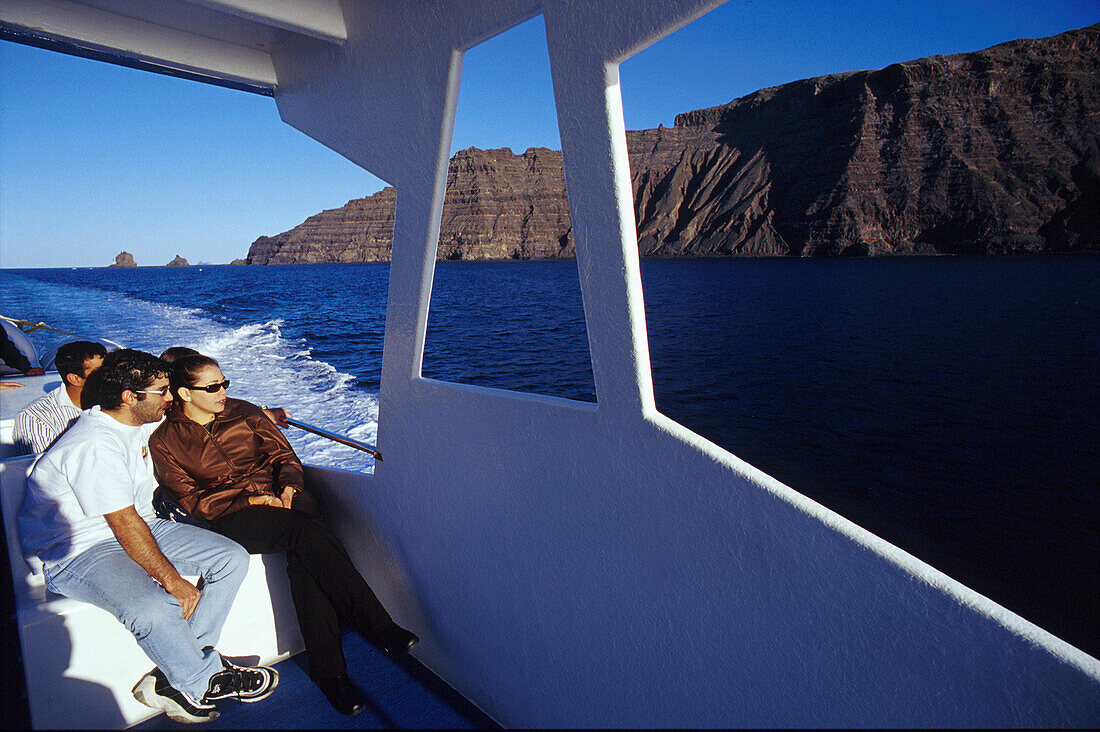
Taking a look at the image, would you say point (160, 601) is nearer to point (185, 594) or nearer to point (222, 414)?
point (185, 594)

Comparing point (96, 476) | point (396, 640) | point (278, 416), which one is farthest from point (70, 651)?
point (278, 416)

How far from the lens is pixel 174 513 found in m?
2.20

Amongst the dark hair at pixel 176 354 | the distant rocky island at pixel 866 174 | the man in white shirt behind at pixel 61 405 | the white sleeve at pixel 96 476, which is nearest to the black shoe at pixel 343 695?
the white sleeve at pixel 96 476

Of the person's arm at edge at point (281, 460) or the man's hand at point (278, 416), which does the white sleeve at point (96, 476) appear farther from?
the man's hand at point (278, 416)

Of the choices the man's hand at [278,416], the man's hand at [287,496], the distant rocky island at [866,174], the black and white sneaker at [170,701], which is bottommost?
the black and white sneaker at [170,701]

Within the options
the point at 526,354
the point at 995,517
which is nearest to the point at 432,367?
the point at 526,354

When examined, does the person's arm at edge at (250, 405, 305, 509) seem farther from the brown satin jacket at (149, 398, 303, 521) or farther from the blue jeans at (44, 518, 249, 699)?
the blue jeans at (44, 518, 249, 699)

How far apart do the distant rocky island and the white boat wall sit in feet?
167

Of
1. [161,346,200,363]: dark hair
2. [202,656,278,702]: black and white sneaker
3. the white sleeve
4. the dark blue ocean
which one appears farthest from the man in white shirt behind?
the dark blue ocean

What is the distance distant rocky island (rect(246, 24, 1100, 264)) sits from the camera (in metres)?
59.1

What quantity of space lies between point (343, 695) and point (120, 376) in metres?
1.24

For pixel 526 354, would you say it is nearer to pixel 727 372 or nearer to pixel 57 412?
pixel 727 372

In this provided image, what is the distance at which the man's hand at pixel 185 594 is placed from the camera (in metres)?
→ 1.92

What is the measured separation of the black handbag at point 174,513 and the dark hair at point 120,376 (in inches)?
20.4
